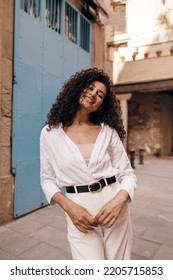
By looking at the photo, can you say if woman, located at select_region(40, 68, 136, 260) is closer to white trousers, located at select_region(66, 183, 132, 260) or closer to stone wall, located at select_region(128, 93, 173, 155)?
white trousers, located at select_region(66, 183, 132, 260)

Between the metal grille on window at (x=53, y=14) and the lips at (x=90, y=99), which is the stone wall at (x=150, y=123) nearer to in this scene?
the metal grille on window at (x=53, y=14)

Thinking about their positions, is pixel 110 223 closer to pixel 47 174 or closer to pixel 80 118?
pixel 47 174

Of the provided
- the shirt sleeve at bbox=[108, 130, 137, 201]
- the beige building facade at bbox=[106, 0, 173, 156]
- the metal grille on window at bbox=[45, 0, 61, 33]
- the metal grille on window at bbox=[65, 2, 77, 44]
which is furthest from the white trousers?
the beige building facade at bbox=[106, 0, 173, 156]

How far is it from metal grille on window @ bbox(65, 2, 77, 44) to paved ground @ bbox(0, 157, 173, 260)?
138 inches

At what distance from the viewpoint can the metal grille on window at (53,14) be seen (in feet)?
14.6

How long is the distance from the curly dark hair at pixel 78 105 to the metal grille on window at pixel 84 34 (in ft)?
13.9

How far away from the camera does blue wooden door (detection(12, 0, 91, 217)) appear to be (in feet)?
12.3

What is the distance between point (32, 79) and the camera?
13.2 ft

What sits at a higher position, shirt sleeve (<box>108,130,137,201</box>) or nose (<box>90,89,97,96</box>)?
Result: nose (<box>90,89,97,96</box>)

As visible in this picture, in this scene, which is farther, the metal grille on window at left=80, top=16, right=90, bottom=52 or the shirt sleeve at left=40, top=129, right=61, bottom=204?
the metal grille on window at left=80, top=16, right=90, bottom=52

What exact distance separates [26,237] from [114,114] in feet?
7.54
